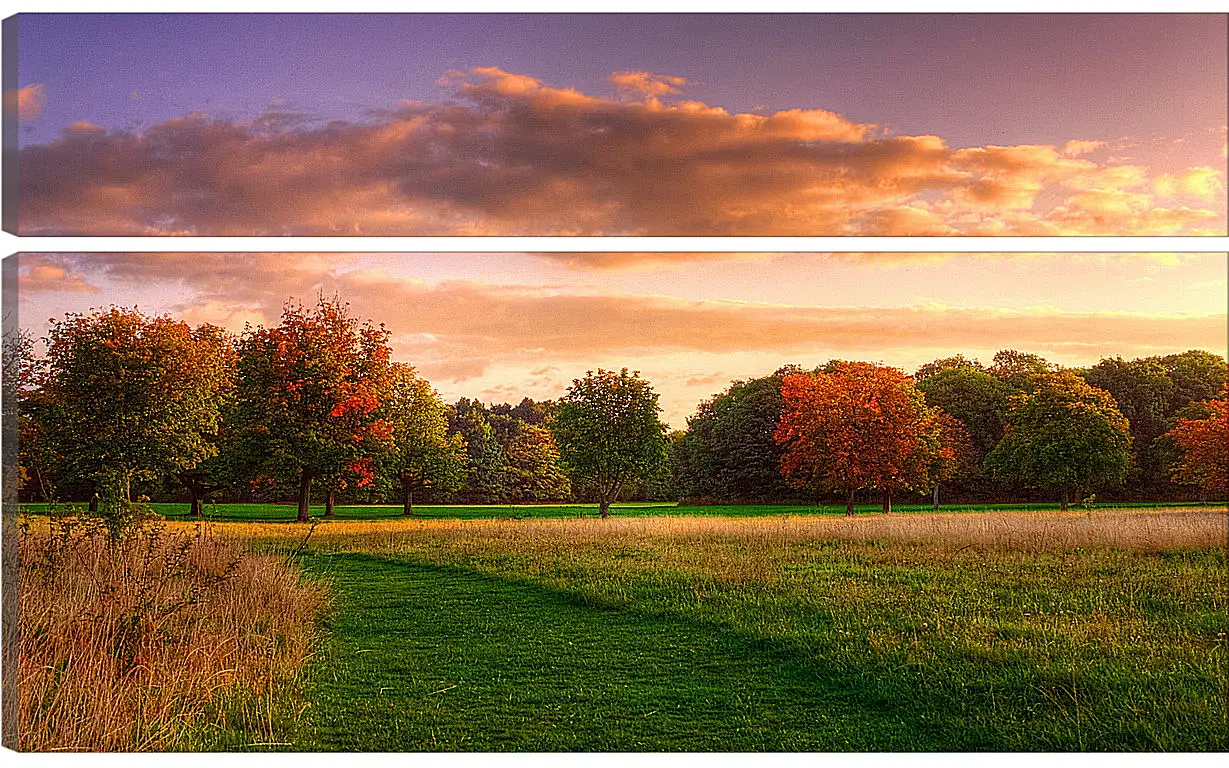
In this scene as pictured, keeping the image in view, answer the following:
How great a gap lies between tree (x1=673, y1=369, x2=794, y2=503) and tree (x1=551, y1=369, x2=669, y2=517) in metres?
0.20

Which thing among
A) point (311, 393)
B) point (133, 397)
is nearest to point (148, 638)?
point (133, 397)

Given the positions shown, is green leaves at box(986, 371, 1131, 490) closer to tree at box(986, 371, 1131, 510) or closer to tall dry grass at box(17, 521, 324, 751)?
tree at box(986, 371, 1131, 510)

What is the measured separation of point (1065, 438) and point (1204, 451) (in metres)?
0.67

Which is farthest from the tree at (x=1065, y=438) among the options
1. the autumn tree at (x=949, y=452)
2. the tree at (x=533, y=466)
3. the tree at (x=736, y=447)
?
the tree at (x=533, y=466)

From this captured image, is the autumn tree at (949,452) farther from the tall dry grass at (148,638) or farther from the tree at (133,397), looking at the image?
the tree at (133,397)

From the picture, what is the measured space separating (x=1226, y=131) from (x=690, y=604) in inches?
144

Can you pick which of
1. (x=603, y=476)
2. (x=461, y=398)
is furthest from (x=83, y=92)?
(x=603, y=476)

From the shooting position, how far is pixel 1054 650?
4441 mm

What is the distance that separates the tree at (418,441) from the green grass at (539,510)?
151 mm

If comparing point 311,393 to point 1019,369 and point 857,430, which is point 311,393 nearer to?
point 857,430

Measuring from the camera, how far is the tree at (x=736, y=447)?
539cm

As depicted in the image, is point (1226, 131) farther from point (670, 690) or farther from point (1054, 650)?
point (670, 690)

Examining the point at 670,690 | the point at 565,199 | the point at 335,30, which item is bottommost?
the point at 670,690

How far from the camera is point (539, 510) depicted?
575 centimetres
